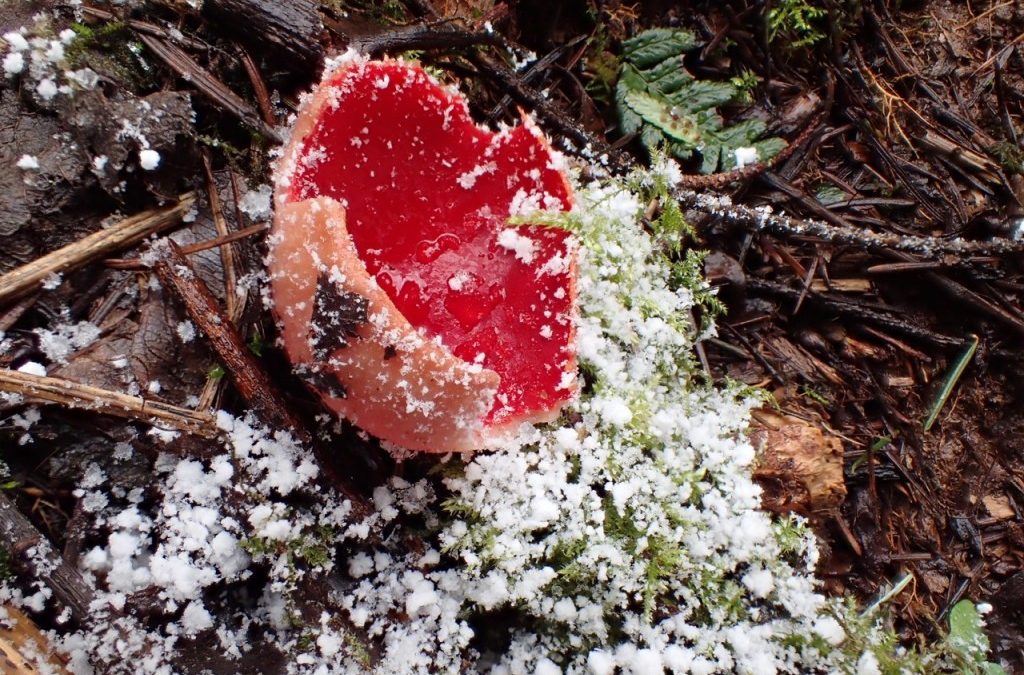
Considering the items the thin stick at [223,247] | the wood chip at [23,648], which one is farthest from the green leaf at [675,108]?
the wood chip at [23,648]

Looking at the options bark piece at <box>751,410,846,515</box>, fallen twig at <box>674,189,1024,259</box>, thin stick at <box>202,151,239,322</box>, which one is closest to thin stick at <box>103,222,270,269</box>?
thin stick at <box>202,151,239,322</box>

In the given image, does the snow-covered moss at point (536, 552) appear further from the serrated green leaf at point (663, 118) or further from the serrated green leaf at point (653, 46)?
the serrated green leaf at point (653, 46)

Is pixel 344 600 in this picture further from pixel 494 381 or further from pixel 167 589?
pixel 494 381

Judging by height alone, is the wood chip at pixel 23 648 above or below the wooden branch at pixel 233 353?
below

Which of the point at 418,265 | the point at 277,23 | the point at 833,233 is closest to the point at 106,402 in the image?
the point at 418,265

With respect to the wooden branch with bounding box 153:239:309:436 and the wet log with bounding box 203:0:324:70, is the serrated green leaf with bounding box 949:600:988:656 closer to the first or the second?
the wooden branch with bounding box 153:239:309:436

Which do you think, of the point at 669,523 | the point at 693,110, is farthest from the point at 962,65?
the point at 669,523
